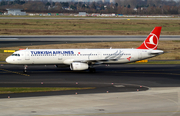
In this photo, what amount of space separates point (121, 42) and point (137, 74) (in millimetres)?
33005

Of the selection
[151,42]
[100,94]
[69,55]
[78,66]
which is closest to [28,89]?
[100,94]

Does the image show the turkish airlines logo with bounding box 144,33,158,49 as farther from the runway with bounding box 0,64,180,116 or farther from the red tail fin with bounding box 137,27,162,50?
the runway with bounding box 0,64,180,116

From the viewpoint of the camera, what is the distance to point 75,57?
44.6m

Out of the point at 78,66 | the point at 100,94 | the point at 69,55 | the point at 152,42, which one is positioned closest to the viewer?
the point at 100,94

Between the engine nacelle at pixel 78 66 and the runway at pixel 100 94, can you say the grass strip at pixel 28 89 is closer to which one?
the runway at pixel 100 94

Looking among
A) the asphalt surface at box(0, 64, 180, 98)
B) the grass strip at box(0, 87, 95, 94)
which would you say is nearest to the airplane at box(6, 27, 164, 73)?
the asphalt surface at box(0, 64, 180, 98)

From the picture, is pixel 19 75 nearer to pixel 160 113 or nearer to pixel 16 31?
pixel 160 113

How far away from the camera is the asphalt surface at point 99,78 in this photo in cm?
3516

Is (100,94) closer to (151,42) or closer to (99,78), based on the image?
(99,78)

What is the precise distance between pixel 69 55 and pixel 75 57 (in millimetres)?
1071

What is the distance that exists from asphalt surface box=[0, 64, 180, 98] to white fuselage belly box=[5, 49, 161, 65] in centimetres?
201

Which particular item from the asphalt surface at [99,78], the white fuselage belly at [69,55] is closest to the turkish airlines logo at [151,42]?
the white fuselage belly at [69,55]

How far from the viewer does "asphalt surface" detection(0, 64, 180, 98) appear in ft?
115

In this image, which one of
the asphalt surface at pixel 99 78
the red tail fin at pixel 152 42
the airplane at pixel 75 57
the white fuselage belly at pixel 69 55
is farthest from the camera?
the red tail fin at pixel 152 42
